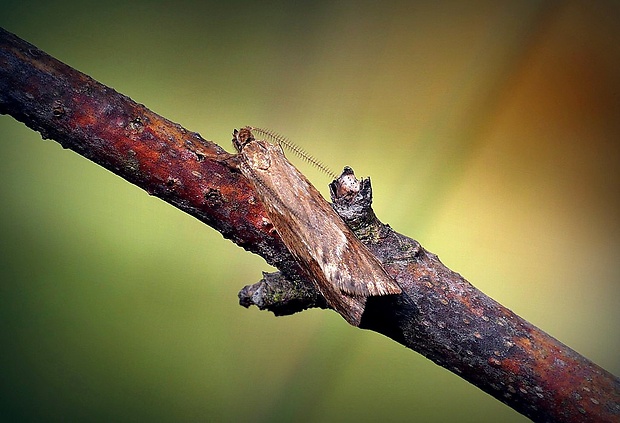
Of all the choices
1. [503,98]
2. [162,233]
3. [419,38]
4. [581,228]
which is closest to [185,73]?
[162,233]

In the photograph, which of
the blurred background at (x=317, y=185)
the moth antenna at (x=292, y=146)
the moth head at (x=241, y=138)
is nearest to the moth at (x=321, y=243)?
the moth head at (x=241, y=138)

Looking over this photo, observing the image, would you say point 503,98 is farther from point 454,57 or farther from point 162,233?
point 162,233

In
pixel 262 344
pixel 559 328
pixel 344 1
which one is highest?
pixel 344 1

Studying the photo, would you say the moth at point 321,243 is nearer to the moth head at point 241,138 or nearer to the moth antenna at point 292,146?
the moth head at point 241,138

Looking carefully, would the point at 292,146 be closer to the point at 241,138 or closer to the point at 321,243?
the point at 241,138

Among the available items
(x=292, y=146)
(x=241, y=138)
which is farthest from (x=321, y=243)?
(x=292, y=146)

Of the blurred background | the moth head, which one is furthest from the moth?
the blurred background
